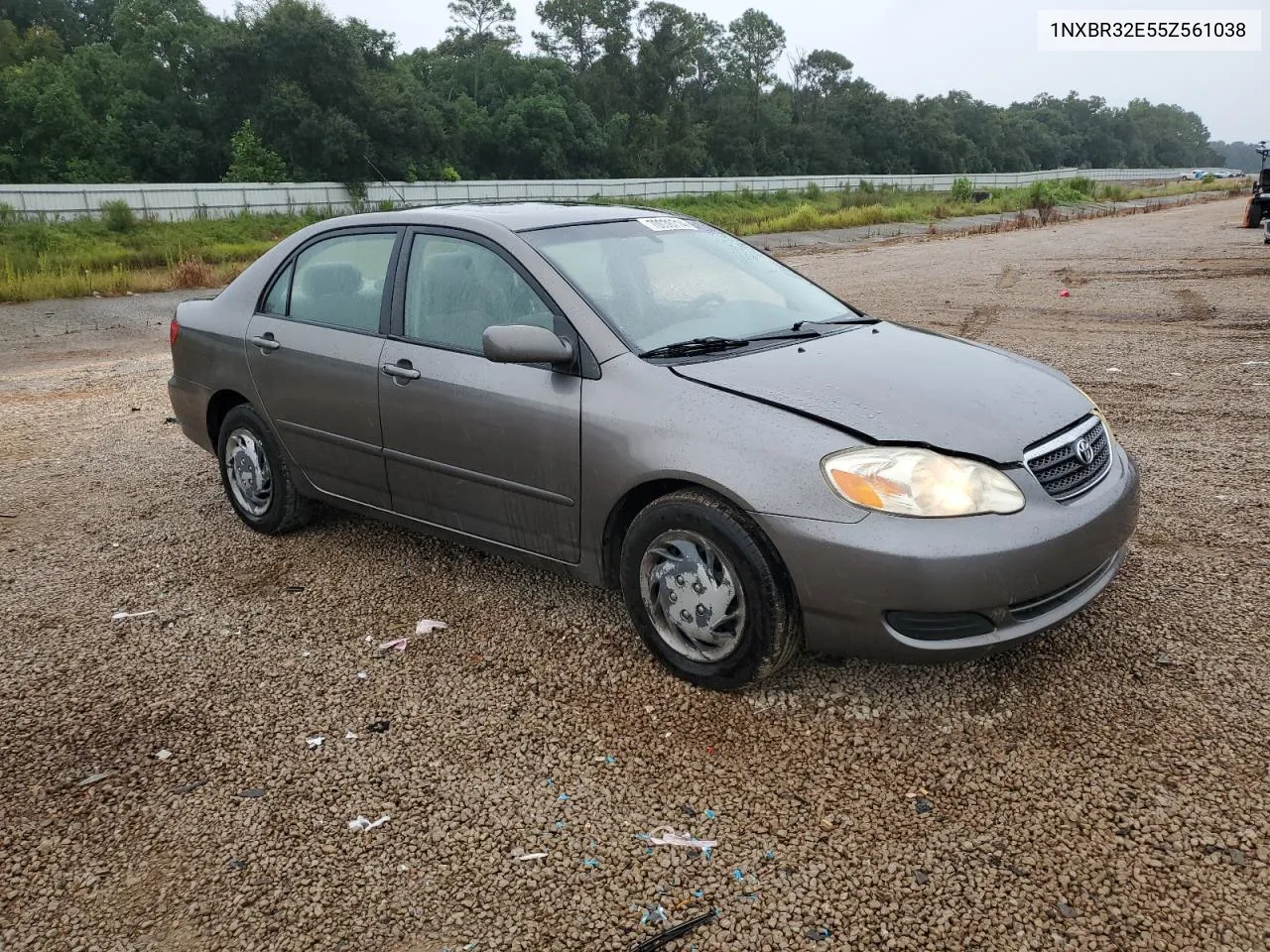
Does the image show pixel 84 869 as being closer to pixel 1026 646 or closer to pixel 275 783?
pixel 275 783

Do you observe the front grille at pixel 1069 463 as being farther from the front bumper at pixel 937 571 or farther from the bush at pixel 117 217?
the bush at pixel 117 217

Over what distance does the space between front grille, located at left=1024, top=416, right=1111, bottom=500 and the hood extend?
0.04 m

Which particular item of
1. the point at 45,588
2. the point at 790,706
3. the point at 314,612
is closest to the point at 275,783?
the point at 314,612

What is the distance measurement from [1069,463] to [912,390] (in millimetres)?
560

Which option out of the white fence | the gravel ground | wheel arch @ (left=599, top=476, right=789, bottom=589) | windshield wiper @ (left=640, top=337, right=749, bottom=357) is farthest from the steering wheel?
the white fence

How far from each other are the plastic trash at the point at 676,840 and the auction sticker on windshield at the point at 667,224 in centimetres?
265

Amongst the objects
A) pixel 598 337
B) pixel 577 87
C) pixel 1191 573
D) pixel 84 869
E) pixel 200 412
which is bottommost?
pixel 84 869

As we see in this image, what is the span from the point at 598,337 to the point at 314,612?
1.76 m

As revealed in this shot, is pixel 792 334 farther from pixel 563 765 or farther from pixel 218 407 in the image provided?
pixel 218 407

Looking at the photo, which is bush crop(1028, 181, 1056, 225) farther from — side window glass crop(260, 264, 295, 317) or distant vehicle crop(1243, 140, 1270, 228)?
side window glass crop(260, 264, 295, 317)

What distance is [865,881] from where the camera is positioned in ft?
8.18

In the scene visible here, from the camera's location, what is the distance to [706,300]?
4.02 m

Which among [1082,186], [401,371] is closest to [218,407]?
[401,371]

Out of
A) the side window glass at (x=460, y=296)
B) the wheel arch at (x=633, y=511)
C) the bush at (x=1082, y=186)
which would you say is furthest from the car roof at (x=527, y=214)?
the bush at (x=1082, y=186)
